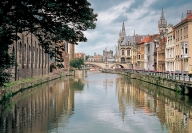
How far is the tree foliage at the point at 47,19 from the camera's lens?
13.0m

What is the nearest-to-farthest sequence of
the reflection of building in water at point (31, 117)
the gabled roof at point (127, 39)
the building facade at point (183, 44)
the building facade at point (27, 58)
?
the reflection of building in water at point (31, 117)
the building facade at point (27, 58)
the building facade at point (183, 44)
the gabled roof at point (127, 39)

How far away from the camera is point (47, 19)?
14211 mm

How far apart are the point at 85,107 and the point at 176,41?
1295 inches

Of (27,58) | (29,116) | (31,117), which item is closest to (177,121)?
(31,117)

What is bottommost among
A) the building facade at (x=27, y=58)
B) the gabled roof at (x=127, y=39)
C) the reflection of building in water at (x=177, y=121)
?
the reflection of building in water at (x=177, y=121)

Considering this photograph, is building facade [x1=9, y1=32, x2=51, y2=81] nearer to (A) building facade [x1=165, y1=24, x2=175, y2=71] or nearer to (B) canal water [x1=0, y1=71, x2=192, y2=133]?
(B) canal water [x1=0, y1=71, x2=192, y2=133]

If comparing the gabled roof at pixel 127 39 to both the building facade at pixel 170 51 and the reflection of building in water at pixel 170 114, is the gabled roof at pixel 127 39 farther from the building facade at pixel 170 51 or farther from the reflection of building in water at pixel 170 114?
the reflection of building in water at pixel 170 114

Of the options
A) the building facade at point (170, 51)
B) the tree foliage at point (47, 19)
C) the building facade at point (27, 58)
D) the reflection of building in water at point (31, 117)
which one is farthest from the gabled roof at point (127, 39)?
the tree foliage at point (47, 19)

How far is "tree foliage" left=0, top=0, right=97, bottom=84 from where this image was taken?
42.7 ft

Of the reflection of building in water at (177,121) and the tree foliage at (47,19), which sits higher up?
the tree foliage at (47,19)

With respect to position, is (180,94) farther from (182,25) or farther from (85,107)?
(182,25)

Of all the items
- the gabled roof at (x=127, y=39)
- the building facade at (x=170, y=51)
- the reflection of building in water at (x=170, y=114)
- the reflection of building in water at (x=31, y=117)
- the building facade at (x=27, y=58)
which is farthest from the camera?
the gabled roof at (x=127, y=39)

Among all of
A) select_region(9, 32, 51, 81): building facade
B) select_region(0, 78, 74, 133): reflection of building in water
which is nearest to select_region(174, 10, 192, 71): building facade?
select_region(9, 32, 51, 81): building facade

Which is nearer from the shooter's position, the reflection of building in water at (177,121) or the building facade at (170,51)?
the reflection of building in water at (177,121)
